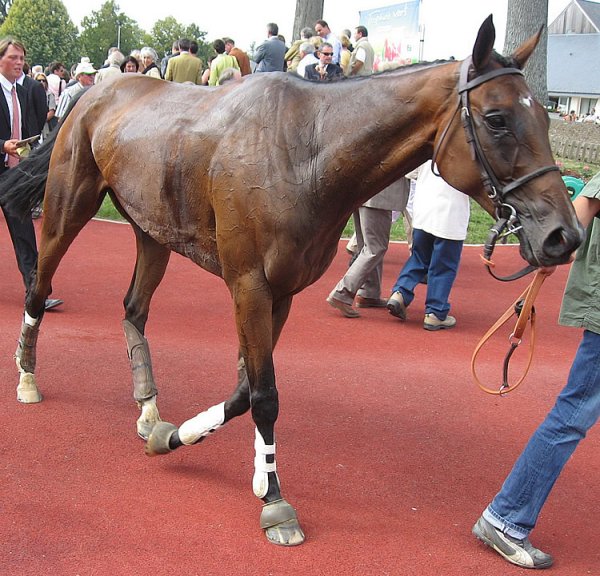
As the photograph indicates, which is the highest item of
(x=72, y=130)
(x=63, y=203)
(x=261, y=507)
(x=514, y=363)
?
(x=72, y=130)

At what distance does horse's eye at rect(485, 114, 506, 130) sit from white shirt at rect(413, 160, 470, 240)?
3.95 metres

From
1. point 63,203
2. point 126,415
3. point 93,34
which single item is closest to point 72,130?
point 63,203

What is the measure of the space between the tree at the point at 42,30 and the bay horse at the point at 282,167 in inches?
2765

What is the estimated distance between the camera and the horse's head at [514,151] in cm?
279

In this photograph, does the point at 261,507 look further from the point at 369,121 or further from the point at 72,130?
the point at 72,130

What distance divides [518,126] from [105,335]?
4.11 meters

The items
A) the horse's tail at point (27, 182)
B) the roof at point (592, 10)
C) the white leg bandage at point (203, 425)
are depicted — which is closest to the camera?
the white leg bandage at point (203, 425)

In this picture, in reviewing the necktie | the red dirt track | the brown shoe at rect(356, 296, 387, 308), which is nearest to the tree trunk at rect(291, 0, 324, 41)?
the brown shoe at rect(356, 296, 387, 308)

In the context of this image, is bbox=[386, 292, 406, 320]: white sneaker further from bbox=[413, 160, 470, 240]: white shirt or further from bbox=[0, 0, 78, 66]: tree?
bbox=[0, 0, 78, 66]: tree

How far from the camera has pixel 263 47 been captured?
532 inches

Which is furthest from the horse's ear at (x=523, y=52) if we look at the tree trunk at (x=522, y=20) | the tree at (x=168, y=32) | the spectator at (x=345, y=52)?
the tree at (x=168, y=32)

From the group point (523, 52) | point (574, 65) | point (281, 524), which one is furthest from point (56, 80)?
point (574, 65)

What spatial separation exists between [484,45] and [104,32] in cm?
7512

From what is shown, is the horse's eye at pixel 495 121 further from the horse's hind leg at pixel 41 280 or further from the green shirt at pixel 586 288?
the horse's hind leg at pixel 41 280
